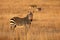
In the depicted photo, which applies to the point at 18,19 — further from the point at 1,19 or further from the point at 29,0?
the point at 29,0

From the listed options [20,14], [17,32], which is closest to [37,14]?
[20,14]

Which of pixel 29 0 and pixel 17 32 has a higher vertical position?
pixel 29 0

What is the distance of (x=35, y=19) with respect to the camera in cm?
117

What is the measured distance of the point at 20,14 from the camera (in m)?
1.20

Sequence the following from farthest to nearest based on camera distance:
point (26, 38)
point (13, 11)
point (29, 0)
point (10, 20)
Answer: point (29, 0) → point (13, 11) → point (10, 20) → point (26, 38)

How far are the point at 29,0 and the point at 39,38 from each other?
0.45 metres

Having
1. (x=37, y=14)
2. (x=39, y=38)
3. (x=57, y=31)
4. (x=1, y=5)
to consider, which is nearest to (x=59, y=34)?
(x=57, y=31)

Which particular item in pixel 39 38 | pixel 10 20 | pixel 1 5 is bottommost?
pixel 39 38

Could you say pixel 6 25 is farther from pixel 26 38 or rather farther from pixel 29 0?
pixel 29 0

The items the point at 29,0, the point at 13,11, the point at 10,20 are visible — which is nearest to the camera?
the point at 10,20

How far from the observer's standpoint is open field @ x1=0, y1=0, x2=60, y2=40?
105 centimetres

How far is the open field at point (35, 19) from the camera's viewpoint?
41.4 inches

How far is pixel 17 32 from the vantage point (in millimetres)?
1066

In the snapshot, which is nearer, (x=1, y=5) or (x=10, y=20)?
(x=10, y=20)
